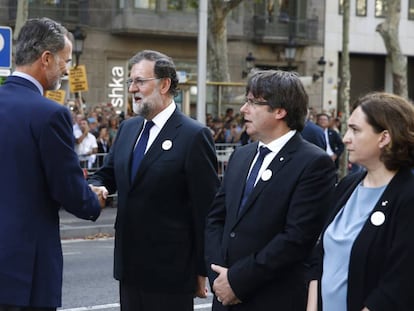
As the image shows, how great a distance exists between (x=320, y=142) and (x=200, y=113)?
2.58m

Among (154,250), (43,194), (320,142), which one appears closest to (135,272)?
(154,250)

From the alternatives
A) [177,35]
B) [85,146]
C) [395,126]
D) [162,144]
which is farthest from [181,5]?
[395,126]

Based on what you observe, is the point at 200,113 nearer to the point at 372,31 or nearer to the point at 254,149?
the point at 254,149

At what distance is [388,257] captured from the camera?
12.0 feet

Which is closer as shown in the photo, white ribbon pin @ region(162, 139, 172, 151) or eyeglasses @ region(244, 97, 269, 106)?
eyeglasses @ region(244, 97, 269, 106)

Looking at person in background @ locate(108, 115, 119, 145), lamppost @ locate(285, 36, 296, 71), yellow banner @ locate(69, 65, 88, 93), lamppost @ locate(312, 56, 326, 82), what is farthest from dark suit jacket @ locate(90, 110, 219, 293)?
lamppost @ locate(312, 56, 326, 82)

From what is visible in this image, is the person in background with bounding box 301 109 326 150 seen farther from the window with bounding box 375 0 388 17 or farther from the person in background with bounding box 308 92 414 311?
the window with bounding box 375 0 388 17

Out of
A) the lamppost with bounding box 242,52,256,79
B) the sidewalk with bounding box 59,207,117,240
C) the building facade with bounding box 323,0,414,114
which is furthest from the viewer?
the building facade with bounding box 323,0,414,114

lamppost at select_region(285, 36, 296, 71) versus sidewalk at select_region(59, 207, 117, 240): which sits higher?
lamppost at select_region(285, 36, 296, 71)

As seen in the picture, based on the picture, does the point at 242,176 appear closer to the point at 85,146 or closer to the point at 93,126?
the point at 85,146

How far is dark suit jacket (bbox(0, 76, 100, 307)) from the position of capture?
3986 mm

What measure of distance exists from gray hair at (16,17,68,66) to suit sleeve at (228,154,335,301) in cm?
136

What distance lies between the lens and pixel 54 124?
401cm

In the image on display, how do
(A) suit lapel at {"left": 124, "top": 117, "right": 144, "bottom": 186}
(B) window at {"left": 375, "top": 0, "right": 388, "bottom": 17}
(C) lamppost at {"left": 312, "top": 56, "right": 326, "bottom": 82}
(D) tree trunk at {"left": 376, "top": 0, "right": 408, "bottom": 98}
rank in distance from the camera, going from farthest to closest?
(B) window at {"left": 375, "top": 0, "right": 388, "bottom": 17} → (C) lamppost at {"left": 312, "top": 56, "right": 326, "bottom": 82} → (D) tree trunk at {"left": 376, "top": 0, "right": 408, "bottom": 98} → (A) suit lapel at {"left": 124, "top": 117, "right": 144, "bottom": 186}
